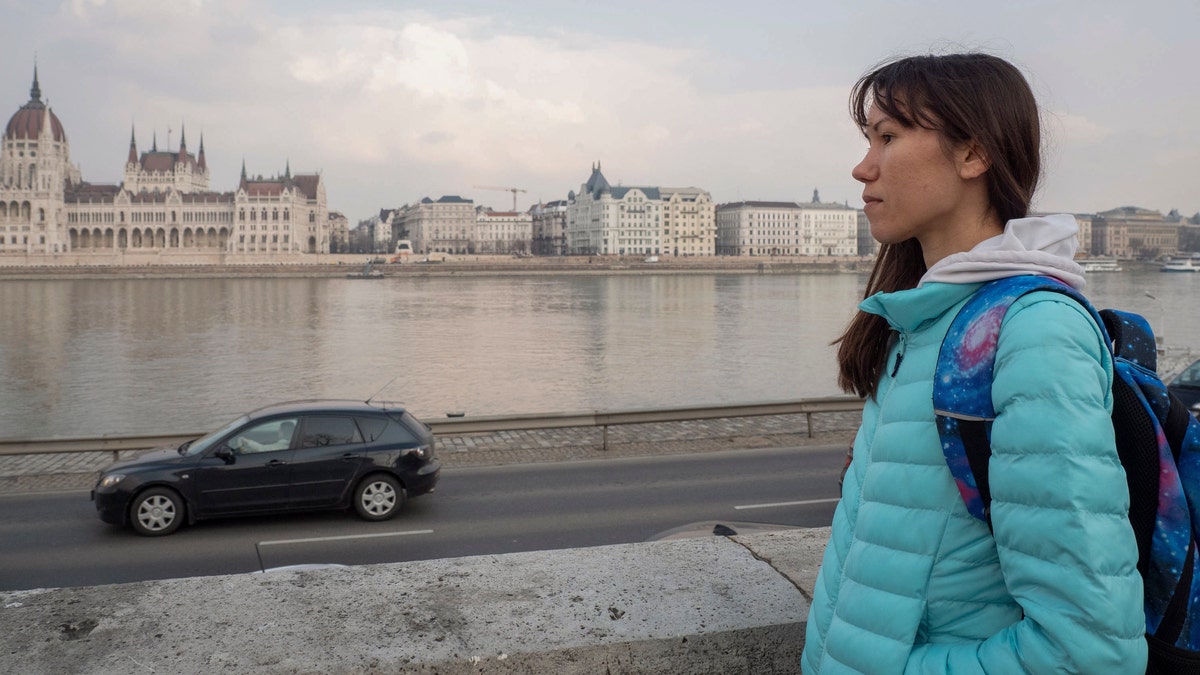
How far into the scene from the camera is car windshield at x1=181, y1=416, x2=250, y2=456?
919cm

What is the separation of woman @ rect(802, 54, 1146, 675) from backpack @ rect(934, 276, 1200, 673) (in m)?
0.04

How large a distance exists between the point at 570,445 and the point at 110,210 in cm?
14517

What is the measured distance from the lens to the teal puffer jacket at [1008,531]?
3.77 ft

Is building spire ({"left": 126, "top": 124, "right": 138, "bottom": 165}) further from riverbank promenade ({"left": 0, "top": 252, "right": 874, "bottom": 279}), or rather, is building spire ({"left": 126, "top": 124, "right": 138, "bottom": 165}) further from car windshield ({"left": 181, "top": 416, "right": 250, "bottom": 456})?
car windshield ({"left": 181, "top": 416, "right": 250, "bottom": 456})

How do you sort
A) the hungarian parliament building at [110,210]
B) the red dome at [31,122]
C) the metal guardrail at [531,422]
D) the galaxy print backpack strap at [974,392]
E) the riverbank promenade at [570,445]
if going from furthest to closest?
the red dome at [31,122] → the hungarian parliament building at [110,210] → the riverbank promenade at [570,445] → the metal guardrail at [531,422] → the galaxy print backpack strap at [974,392]

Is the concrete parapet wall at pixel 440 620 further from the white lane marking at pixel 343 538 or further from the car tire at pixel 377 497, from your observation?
the car tire at pixel 377 497

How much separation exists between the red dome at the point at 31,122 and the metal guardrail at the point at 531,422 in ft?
509

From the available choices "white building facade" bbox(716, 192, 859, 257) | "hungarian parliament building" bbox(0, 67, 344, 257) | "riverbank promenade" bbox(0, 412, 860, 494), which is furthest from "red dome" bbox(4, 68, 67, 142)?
"riverbank promenade" bbox(0, 412, 860, 494)

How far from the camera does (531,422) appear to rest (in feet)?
44.1

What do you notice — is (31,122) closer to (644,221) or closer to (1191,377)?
(644,221)

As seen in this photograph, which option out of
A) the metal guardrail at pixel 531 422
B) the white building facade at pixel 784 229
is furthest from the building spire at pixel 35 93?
the metal guardrail at pixel 531 422

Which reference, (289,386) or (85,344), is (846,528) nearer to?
(289,386)

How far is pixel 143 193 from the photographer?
471 feet

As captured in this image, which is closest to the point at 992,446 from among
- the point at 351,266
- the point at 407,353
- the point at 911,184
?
the point at 911,184
